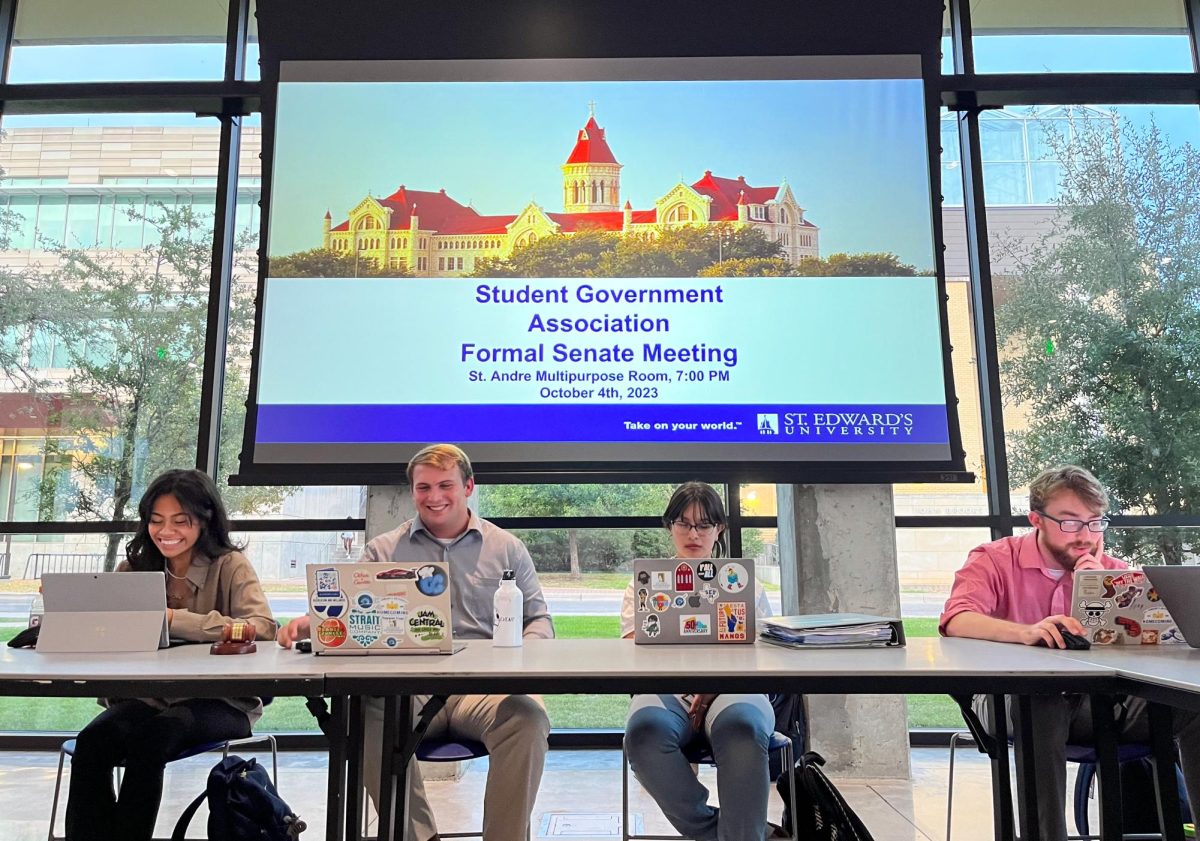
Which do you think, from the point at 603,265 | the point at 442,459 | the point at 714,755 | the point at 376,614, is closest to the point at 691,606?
the point at 714,755

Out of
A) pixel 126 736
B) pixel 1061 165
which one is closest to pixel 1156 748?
pixel 126 736

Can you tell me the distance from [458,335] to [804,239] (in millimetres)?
1535

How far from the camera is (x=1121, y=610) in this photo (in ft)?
6.46

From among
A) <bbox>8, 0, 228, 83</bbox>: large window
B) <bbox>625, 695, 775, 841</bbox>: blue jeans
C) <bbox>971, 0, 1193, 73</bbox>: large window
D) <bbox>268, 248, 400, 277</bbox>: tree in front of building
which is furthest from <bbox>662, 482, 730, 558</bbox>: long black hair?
<bbox>8, 0, 228, 83</bbox>: large window

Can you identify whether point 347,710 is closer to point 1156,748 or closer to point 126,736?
point 126,736

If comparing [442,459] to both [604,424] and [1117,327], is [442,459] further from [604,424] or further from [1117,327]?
[1117,327]

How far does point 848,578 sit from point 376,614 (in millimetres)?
2372

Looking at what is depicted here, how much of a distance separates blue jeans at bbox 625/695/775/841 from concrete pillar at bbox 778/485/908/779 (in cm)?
150

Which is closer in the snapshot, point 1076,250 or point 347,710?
point 347,710

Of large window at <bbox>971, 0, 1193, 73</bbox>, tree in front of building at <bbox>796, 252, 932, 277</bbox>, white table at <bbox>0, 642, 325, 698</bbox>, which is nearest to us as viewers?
white table at <bbox>0, 642, 325, 698</bbox>

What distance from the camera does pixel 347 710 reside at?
163cm

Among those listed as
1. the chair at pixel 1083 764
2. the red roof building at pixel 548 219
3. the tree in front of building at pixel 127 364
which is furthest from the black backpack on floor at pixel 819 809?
the tree in front of building at pixel 127 364

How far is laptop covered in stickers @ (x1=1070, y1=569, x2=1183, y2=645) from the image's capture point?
1954mm

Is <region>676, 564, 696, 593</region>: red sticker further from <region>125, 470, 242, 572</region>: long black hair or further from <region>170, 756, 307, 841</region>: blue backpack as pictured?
<region>125, 470, 242, 572</region>: long black hair
